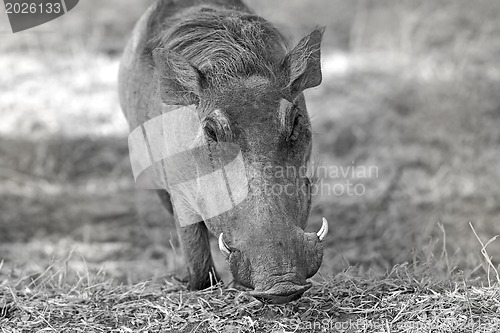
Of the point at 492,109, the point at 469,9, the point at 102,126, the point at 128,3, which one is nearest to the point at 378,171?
the point at 492,109

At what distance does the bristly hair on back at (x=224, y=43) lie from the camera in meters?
3.66

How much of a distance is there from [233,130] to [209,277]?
1089mm

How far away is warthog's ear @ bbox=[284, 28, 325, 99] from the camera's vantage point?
12.2 ft

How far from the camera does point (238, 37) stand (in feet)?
12.8

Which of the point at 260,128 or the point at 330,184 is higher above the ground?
the point at 260,128

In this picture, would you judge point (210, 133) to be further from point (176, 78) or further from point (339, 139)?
point (339, 139)

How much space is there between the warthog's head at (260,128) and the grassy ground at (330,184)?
1.22 feet

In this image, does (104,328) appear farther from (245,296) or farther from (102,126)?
(102,126)

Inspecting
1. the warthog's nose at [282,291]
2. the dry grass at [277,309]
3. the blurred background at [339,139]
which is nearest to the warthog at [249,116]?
the warthog's nose at [282,291]

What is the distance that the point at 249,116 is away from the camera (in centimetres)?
342

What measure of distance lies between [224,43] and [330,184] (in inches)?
144

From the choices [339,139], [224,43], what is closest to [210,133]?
[224,43]

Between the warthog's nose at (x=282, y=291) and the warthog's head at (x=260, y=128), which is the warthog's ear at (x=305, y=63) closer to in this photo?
the warthog's head at (x=260, y=128)

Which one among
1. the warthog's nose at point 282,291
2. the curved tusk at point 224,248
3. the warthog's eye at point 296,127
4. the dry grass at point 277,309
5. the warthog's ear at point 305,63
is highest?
the warthog's ear at point 305,63
